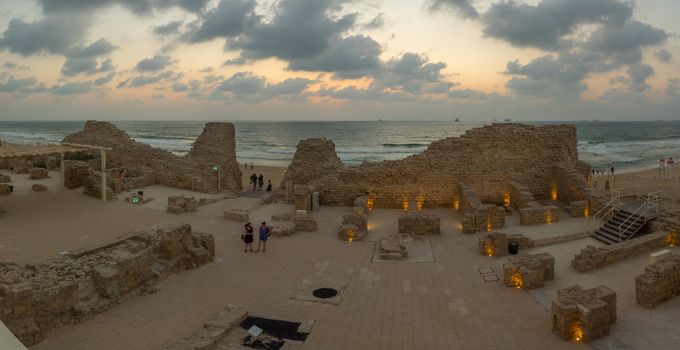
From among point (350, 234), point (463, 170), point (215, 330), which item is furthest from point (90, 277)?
point (463, 170)

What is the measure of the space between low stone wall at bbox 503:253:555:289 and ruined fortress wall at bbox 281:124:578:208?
912 cm

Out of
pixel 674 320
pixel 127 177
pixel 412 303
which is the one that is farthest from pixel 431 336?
pixel 127 177

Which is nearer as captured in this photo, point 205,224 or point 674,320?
point 674,320

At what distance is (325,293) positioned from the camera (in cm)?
1080

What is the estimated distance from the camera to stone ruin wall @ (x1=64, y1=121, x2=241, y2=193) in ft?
81.9

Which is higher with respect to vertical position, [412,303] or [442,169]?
[442,169]

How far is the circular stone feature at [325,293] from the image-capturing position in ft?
34.9

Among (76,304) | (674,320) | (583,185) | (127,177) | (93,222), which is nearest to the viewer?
(674,320)

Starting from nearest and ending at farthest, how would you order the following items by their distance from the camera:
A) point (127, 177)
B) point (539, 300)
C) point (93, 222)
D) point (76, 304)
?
1. point (76, 304)
2. point (539, 300)
3. point (93, 222)
4. point (127, 177)

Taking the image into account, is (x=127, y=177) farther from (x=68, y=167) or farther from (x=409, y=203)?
(x=409, y=203)

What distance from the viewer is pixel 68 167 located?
23.8 m

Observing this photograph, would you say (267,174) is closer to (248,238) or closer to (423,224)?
(423,224)

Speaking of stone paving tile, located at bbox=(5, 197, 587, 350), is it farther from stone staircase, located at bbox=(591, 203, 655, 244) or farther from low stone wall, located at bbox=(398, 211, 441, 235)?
stone staircase, located at bbox=(591, 203, 655, 244)

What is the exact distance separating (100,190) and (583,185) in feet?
75.9
